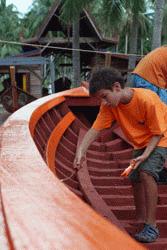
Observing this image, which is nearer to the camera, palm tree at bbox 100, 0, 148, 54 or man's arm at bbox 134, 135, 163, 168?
man's arm at bbox 134, 135, 163, 168

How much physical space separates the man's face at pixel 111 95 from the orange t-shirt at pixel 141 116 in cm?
12

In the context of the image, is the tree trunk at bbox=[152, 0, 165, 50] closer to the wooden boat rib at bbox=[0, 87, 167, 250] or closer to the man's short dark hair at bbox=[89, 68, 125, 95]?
the wooden boat rib at bbox=[0, 87, 167, 250]

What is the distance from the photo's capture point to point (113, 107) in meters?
2.83

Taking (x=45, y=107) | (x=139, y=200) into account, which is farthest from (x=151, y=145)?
(x=45, y=107)

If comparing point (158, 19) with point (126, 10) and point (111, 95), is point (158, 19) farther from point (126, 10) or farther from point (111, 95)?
point (111, 95)

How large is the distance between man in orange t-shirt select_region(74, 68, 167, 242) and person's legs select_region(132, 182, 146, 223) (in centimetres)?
6

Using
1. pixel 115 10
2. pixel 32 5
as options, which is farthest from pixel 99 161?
pixel 32 5

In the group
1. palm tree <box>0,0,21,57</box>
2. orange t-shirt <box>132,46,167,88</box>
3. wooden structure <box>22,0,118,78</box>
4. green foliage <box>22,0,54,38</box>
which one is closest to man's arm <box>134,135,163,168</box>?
orange t-shirt <box>132,46,167,88</box>

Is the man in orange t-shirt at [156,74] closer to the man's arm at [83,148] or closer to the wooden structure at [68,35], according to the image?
the man's arm at [83,148]

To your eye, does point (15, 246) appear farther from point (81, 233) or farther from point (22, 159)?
point (22, 159)

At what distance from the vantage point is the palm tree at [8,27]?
58.4 m

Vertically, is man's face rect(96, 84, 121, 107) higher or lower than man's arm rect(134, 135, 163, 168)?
higher

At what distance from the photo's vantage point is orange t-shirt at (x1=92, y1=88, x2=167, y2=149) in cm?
274

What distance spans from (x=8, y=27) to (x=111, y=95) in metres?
60.8
